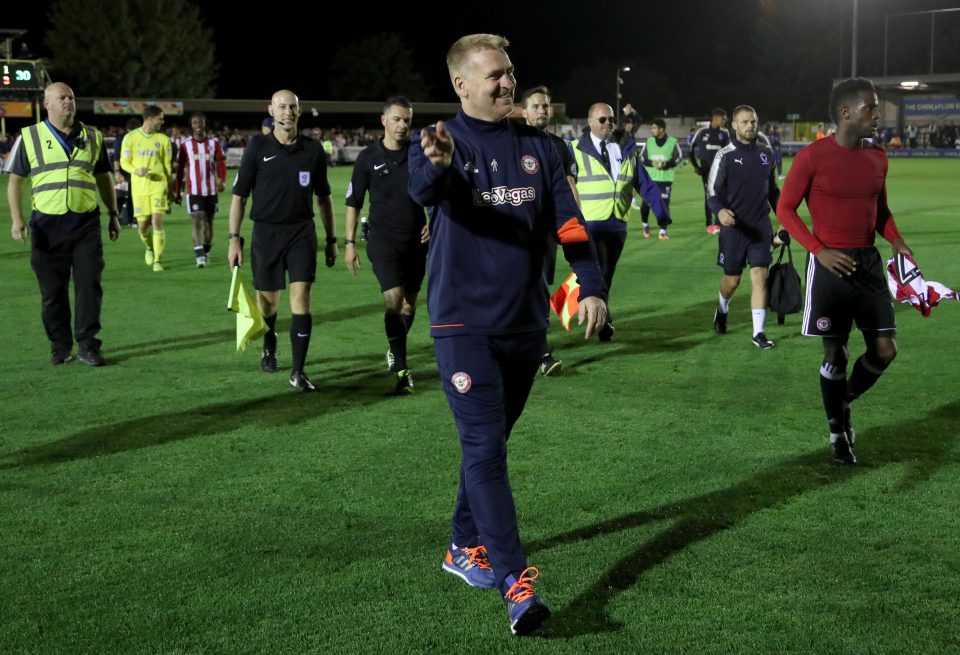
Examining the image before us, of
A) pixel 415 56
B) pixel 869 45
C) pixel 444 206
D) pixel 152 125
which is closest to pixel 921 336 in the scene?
pixel 444 206

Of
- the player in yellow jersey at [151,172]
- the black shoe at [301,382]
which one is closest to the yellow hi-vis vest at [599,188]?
the black shoe at [301,382]

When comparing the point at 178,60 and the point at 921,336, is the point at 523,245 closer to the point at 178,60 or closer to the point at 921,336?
the point at 921,336

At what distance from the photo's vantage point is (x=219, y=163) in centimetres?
1950

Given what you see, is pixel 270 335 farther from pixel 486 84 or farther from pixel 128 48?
pixel 128 48

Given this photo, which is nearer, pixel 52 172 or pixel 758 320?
pixel 52 172

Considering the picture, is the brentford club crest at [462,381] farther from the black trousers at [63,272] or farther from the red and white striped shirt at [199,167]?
the red and white striped shirt at [199,167]

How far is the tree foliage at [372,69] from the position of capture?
368 ft

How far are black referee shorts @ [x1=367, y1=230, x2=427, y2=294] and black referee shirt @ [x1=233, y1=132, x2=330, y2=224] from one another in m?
0.57

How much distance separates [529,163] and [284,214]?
15.5 ft

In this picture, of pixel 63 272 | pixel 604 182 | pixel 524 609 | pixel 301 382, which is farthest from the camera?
pixel 604 182

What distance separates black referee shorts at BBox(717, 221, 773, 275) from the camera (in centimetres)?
1052

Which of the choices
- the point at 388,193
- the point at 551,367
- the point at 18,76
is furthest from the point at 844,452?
the point at 18,76

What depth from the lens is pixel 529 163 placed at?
429cm

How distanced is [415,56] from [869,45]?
220 ft
